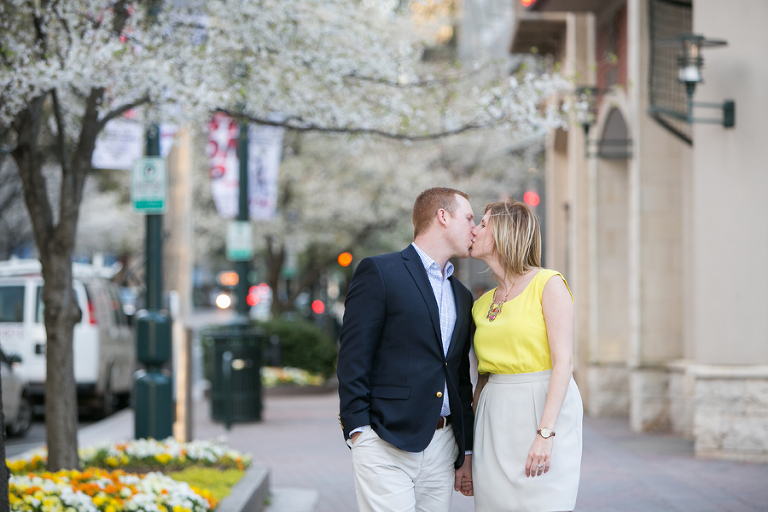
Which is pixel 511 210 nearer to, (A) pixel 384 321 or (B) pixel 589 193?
(A) pixel 384 321

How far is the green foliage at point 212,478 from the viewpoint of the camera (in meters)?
6.34

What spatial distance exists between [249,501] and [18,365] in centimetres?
799

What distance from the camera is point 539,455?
346 cm

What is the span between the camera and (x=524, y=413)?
11.8 feet

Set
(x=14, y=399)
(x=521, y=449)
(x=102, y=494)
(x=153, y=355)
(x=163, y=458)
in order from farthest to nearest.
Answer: (x=14, y=399), (x=153, y=355), (x=163, y=458), (x=102, y=494), (x=521, y=449)

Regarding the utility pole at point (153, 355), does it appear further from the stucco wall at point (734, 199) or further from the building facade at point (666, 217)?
the stucco wall at point (734, 199)

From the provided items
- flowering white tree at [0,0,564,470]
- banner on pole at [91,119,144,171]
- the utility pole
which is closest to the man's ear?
flowering white tree at [0,0,564,470]

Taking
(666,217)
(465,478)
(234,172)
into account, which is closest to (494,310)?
(465,478)

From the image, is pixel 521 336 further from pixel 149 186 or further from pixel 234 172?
pixel 234 172

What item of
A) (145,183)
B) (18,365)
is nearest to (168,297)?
(18,365)

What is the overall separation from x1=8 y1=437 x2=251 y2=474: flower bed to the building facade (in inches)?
178

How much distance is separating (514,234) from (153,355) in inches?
186

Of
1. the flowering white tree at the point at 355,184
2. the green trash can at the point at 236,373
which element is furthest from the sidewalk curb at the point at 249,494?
the flowering white tree at the point at 355,184

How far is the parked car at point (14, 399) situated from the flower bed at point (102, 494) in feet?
18.2
